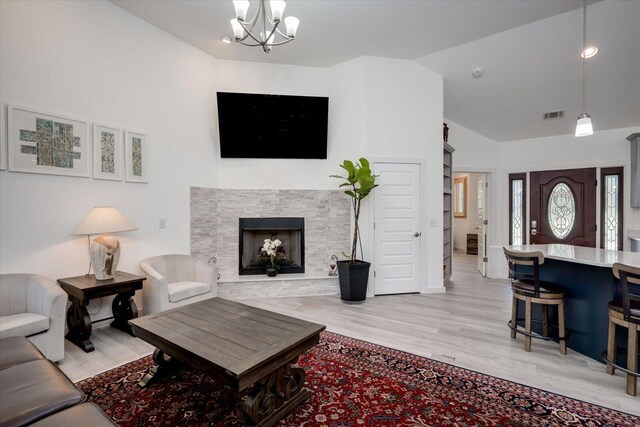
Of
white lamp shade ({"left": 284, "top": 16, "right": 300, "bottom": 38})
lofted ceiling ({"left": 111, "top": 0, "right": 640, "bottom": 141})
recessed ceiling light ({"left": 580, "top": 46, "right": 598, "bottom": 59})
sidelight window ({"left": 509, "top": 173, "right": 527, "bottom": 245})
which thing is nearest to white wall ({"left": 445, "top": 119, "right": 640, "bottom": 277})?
sidelight window ({"left": 509, "top": 173, "right": 527, "bottom": 245})

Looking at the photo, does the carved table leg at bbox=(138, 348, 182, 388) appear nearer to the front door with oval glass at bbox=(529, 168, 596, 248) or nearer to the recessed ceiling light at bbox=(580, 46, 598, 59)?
the recessed ceiling light at bbox=(580, 46, 598, 59)

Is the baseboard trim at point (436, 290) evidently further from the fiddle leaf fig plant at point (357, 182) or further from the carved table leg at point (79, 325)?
the carved table leg at point (79, 325)

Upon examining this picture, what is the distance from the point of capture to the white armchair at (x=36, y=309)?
2.36 metres

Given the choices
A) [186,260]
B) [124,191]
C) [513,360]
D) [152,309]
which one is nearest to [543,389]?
[513,360]

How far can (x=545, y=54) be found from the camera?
3951mm

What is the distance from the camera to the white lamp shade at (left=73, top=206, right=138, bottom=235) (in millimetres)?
2982

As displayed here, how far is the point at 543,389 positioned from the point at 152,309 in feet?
11.9

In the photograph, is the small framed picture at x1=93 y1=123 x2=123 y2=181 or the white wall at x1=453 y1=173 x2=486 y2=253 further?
the white wall at x1=453 y1=173 x2=486 y2=253

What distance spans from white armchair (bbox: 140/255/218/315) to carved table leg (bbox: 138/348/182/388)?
910 millimetres

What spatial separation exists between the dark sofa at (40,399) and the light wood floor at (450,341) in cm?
87

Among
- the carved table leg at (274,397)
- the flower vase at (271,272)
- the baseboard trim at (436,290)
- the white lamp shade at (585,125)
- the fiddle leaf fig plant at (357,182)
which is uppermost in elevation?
the white lamp shade at (585,125)

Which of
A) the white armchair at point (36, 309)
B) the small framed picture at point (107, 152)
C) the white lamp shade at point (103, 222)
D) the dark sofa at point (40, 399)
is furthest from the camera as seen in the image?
the small framed picture at point (107, 152)

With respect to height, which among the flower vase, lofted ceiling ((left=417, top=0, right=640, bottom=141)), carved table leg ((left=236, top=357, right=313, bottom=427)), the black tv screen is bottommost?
carved table leg ((left=236, top=357, right=313, bottom=427))

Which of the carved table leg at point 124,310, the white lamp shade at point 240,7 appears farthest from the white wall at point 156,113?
the white lamp shade at point 240,7
